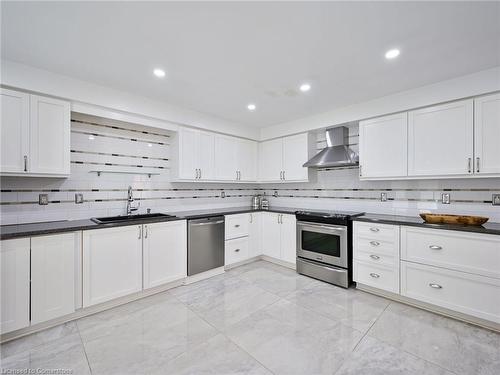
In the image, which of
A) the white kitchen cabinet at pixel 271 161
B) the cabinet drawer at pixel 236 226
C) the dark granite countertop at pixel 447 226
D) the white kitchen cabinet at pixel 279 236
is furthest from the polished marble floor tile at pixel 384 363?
the white kitchen cabinet at pixel 271 161

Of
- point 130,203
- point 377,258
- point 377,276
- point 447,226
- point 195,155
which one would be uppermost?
point 195,155

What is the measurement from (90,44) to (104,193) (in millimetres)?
1748

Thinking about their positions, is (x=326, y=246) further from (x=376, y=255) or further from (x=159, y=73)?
(x=159, y=73)

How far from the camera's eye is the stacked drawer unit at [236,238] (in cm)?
363

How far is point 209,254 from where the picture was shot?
3367 mm

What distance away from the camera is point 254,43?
6.13 ft

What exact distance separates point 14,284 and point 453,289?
161 inches

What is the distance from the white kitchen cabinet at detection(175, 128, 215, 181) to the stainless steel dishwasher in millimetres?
736

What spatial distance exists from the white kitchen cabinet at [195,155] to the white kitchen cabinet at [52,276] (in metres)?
1.61

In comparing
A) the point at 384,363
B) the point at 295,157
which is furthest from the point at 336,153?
the point at 384,363

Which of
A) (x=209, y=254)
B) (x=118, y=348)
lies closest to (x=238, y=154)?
(x=209, y=254)

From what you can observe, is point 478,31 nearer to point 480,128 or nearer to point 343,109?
point 480,128

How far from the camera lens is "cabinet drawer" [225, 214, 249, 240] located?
364 centimetres

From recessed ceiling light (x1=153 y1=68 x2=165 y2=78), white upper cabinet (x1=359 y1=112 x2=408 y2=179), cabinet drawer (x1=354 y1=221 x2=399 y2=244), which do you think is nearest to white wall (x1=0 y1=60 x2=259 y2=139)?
recessed ceiling light (x1=153 y1=68 x2=165 y2=78)
